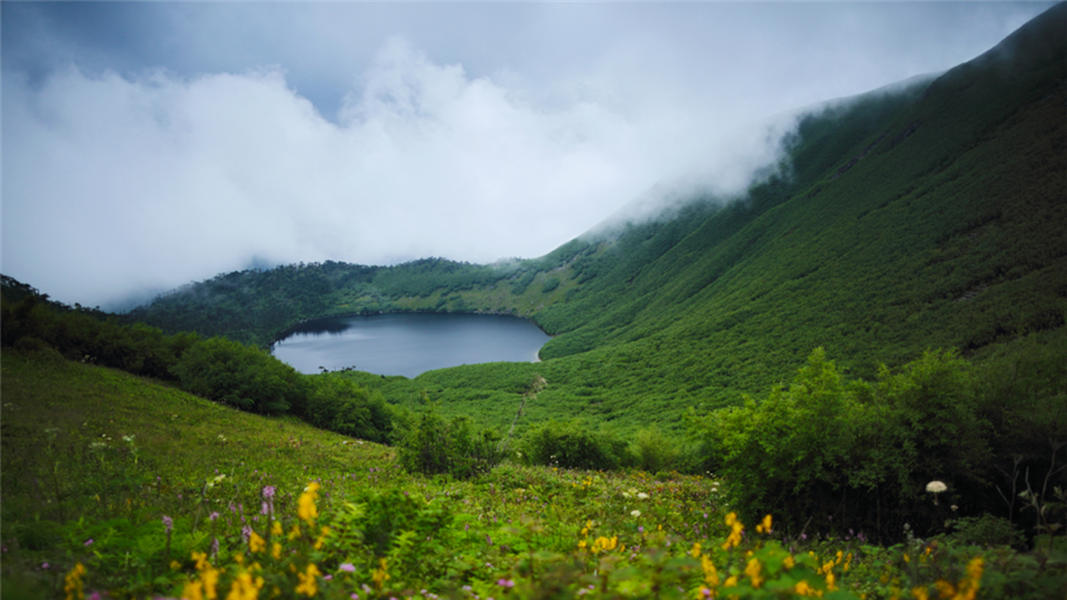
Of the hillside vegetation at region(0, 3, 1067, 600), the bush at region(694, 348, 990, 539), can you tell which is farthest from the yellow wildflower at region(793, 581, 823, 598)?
the bush at region(694, 348, 990, 539)

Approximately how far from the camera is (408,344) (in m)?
130

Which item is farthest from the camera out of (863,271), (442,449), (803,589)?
(863,271)

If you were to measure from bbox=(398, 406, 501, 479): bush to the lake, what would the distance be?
3154 inches

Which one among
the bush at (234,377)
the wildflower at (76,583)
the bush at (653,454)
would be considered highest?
the bush at (234,377)

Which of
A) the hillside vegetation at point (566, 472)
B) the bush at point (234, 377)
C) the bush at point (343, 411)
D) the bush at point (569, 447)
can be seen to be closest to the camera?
the hillside vegetation at point (566, 472)

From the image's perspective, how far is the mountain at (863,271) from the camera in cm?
5097

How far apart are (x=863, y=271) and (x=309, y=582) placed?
87.5 metres

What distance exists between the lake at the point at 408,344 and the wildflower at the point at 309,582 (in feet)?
289

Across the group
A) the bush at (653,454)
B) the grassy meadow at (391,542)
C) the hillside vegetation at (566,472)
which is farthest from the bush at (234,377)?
the bush at (653,454)

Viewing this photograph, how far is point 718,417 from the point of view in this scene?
10.7 metres

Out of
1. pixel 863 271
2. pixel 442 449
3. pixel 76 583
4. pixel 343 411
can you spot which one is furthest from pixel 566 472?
pixel 863 271

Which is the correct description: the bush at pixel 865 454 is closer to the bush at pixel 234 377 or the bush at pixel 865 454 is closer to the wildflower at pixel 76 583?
the wildflower at pixel 76 583

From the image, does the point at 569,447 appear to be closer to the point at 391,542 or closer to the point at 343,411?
the point at 391,542

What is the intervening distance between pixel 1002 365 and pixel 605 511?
9.93 m
